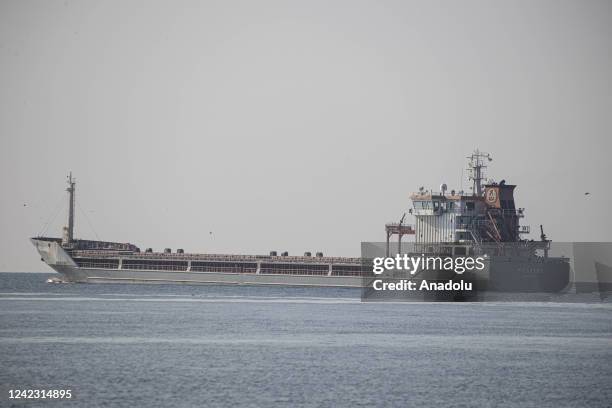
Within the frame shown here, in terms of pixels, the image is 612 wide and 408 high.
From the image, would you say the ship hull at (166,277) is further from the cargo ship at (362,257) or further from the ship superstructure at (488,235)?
the ship superstructure at (488,235)

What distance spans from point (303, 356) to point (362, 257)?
284 feet

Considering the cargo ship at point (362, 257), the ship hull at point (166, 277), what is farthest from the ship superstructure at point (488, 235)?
the ship hull at point (166, 277)

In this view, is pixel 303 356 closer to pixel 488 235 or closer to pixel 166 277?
pixel 488 235

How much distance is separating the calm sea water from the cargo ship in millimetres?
23327

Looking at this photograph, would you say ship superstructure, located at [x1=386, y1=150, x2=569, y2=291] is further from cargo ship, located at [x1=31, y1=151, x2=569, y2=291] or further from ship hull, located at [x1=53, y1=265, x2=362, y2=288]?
ship hull, located at [x1=53, y1=265, x2=362, y2=288]

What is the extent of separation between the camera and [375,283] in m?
138

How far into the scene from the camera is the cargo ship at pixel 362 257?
127m

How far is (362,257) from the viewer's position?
148250mm

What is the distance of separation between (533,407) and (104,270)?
11768 centimetres

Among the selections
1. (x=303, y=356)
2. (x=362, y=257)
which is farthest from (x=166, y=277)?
(x=303, y=356)

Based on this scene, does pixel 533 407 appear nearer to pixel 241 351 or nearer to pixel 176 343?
pixel 241 351

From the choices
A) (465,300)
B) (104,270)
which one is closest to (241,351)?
(465,300)

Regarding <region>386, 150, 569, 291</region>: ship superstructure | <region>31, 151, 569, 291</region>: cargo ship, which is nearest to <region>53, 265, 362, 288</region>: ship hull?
<region>31, 151, 569, 291</region>: cargo ship

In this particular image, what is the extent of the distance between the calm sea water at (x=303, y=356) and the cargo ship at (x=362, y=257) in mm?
23327
